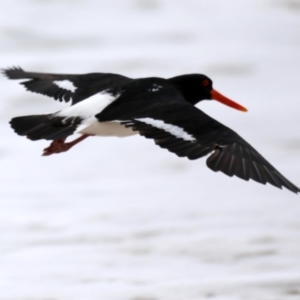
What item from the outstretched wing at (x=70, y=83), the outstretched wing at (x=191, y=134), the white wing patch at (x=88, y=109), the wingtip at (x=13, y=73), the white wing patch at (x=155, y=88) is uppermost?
the wingtip at (x=13, y=73)

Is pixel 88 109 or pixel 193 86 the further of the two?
pixel 193 86

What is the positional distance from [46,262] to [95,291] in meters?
0.74

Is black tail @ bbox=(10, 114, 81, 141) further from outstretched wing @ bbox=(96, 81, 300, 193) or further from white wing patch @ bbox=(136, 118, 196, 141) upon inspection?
white wing patch @ bbox=(136, 118, 196, 141)

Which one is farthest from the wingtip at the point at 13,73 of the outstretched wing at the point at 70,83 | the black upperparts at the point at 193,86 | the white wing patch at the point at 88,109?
the black upperparts at the point at 193,86

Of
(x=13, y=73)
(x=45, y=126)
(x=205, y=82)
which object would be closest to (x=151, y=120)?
(x=45, y=126)

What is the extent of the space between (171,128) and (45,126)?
877 millimetres

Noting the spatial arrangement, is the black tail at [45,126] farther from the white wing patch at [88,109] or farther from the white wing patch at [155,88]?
the white wing patch at [155,88]

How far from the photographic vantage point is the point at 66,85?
885 centimetres

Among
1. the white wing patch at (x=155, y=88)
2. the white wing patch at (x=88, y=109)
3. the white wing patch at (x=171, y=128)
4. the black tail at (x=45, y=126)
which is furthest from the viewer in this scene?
the white wing patch at (x=155, y=88)

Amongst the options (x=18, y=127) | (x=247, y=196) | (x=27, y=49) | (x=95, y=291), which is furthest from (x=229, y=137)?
(x=27, y=49)

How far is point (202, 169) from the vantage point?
453 inches

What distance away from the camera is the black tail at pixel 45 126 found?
7711 millimetres

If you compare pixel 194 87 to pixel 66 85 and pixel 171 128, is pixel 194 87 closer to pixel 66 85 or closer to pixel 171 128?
pixel 66 85

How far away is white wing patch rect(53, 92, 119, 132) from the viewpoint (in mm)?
7918
